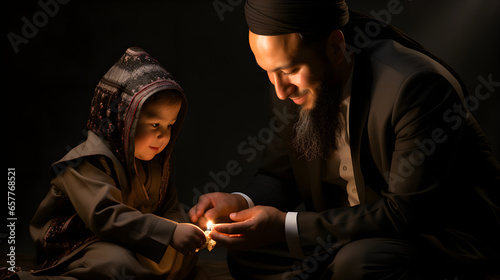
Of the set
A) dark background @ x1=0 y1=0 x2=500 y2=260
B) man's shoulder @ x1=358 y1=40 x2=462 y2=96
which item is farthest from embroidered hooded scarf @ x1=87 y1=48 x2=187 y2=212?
dark background @ x1=0 y1=0 x2=500 y2=260

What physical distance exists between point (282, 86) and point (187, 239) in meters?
0.76

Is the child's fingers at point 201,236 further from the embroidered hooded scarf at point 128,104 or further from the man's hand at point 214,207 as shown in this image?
the embroidered hooded scarf at point 128,104

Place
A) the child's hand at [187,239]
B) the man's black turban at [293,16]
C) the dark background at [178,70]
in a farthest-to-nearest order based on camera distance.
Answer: the dark background at [178,70] < the child's hand at [187,239] < the man's black turban at [293,16]

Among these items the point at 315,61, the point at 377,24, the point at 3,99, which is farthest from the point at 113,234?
the point at 3,99

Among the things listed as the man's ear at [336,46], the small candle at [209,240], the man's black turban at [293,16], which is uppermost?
Result: the man's black turban at [293,16]

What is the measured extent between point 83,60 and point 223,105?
3.09 feet

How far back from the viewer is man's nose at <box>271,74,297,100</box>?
8.33 feet

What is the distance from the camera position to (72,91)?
3906mm

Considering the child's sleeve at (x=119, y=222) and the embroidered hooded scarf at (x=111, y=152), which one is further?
the embroidered hooded scarf at (x=111, y=152)

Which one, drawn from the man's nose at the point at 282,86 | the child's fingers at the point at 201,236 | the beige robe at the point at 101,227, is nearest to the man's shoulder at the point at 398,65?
the man's nose at the point at 282,86

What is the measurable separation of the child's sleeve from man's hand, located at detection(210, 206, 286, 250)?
22 centimetres

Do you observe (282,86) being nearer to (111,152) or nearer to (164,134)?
(164,134)

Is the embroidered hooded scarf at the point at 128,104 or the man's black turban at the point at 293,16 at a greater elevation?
the man's black turban at the point at 293,16

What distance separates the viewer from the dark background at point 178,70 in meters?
3.64
